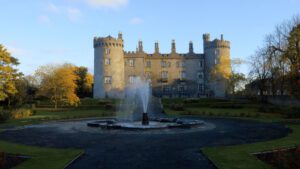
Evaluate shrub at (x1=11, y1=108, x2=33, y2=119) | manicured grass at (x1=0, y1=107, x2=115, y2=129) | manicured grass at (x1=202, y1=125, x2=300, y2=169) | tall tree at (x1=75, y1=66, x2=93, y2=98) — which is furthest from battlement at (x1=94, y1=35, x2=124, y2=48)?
manicured grass at (x1=202, y1=125, x2=300, y2=169)

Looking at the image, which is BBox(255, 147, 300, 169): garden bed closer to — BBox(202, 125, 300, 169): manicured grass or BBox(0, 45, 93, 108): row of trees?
BBox(202, 125, 300, 169): manicured grass

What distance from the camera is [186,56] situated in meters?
79.4

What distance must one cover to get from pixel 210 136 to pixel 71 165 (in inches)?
408

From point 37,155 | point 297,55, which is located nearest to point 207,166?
point 37,155

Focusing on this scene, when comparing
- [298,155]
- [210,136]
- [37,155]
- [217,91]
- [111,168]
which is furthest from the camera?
[217,91]

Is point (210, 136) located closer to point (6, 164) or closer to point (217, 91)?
point (6, 164)

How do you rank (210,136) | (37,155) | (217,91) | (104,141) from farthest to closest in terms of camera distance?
(217,91) → (210,136) → (104,141) → (37,155)

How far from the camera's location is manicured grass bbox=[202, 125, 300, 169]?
11332mm

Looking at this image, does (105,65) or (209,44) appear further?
(209,44)

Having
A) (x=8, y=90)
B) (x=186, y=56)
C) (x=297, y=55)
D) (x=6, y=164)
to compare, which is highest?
(x=186, y=56)

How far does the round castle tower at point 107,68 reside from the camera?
230ft

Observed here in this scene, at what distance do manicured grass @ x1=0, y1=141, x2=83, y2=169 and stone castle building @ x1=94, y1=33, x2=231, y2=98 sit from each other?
54541 mm

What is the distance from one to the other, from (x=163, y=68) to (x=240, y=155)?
66.1m

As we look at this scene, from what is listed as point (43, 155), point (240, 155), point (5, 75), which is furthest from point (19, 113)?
point (240, 155)
